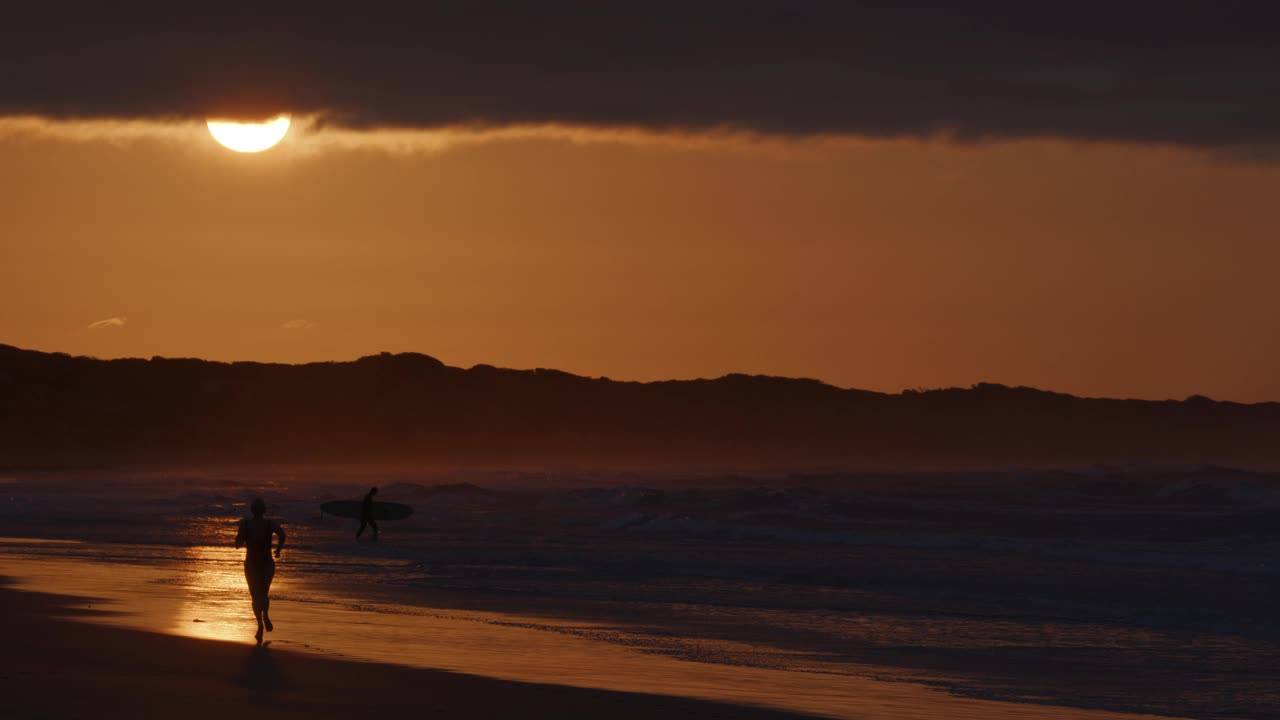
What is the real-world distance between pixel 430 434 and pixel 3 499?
10070cm

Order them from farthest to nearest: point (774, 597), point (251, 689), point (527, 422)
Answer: point (527, 422) < point (774, 597) < point (251, 689)

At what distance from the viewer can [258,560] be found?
1725 centimetres

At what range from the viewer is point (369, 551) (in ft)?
105

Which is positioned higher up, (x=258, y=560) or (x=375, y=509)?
(x=375, y=509)

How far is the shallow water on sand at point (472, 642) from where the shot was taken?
14.3 metres

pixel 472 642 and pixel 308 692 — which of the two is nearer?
pixel 308 692

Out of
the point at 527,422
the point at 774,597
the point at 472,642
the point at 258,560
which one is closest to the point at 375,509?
the point at 774,597

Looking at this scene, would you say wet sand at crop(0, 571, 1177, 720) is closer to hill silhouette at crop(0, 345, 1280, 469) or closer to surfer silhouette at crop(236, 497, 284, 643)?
surfer silhouette at crop(236, 497, 284, 643)

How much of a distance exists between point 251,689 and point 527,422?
149m

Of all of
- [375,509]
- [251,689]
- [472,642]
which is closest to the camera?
[251,689]

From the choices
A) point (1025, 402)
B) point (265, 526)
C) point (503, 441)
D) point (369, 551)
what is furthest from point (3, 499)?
point (1025, 402)

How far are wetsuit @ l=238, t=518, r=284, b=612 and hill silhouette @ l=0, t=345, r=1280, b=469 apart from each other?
4641 inches

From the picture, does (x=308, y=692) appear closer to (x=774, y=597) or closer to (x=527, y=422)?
(x=774, y=597)

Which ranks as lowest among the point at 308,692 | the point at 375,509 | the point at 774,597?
the point at 308,692
